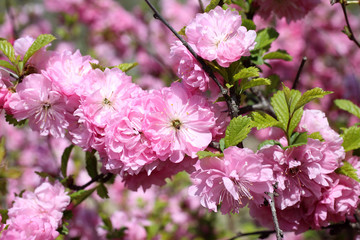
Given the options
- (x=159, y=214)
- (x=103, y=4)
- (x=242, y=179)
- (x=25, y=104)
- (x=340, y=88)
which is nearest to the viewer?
(x=242, y=179)

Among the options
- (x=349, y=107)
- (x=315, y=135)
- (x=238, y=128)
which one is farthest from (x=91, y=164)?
(x=349, y=107)

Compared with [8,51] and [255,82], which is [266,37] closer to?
[255,82]

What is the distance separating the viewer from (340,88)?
276cm

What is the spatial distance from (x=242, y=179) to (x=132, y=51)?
2.66 m

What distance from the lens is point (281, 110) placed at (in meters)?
0.91

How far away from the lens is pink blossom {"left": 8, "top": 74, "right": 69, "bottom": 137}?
0.96 metres

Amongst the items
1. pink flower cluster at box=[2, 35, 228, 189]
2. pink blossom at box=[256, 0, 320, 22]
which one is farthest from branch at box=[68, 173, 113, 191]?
pink blossom at box=[256, 0, 320, 22]

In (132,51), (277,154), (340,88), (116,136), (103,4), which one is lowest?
(340,88)

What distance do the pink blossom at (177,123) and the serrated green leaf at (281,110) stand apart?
0.55ft

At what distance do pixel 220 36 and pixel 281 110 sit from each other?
242 mm

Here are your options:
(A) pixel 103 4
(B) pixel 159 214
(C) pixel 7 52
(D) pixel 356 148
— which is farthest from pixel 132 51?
(D) pixel 356 148

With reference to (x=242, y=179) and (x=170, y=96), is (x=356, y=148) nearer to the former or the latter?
(x=242, y=179)

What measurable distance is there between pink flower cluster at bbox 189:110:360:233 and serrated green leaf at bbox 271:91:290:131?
2.1 inches

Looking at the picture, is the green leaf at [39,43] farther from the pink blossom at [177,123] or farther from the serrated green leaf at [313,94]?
the serrated green leaf at [313,94]
